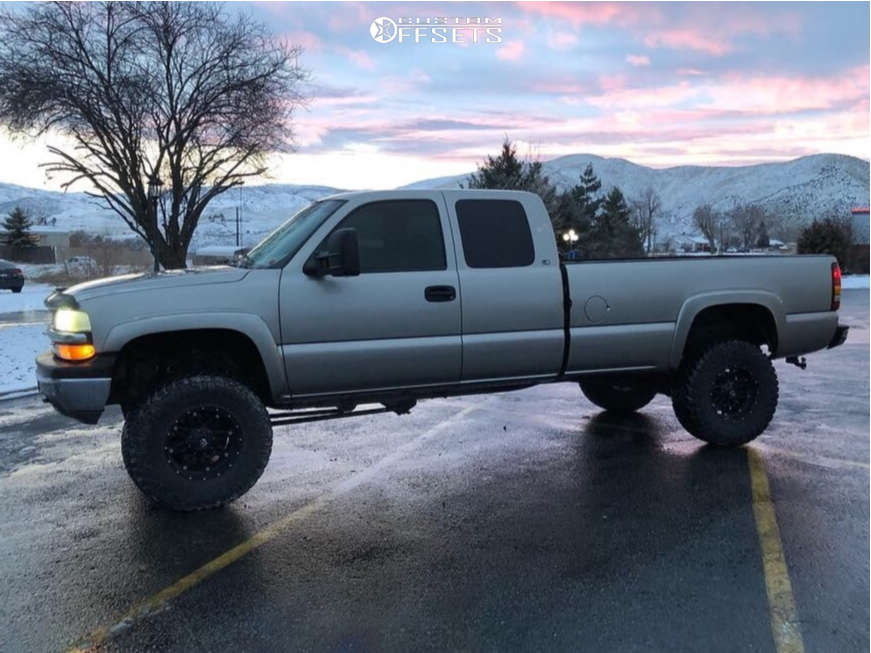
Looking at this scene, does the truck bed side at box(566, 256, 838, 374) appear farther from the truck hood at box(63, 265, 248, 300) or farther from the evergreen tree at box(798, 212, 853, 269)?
the evergreen tree at box(798, 212, 853, 269)

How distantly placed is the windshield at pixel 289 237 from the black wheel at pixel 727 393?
3260mm

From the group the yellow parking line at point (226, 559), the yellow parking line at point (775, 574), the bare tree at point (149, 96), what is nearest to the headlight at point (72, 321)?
the yellow parking line at point (226, 559)

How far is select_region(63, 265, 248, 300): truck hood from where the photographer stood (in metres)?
4.45

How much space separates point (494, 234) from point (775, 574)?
9.61 feet

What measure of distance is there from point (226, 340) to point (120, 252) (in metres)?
48.5

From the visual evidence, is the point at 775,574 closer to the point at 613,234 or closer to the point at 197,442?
the point at 197,442

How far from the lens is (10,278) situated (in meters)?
30.6

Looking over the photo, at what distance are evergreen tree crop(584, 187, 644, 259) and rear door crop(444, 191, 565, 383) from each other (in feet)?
112

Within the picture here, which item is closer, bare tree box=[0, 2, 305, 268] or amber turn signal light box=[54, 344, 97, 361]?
amber turn signal light box=[54, 344, 97, 361]

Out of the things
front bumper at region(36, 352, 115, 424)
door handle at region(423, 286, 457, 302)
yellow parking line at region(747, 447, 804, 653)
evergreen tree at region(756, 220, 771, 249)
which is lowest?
yellow parking line at region(747, 447, 804, 653)

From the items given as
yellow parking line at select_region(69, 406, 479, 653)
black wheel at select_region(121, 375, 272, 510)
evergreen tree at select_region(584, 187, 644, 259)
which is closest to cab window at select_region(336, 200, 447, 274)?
black wheel at select_region(121, 375, 272, 510)

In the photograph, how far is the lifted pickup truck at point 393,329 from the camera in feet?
14.7

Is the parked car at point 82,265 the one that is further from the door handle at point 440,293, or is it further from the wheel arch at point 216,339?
the door handle at point 440,293

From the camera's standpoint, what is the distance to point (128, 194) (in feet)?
57.9
